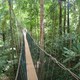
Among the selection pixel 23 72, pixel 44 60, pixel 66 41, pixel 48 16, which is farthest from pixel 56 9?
pixel 23 72

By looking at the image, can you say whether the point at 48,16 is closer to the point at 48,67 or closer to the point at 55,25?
the point at 55,25

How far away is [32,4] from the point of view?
870 centimetres

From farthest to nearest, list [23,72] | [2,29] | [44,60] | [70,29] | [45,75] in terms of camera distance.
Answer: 1. [2,29]
2. [70,29]
3. [44,60]
4. [45,75]
5. [23,72]

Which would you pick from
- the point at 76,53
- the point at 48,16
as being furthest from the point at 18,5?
the point at 76,53

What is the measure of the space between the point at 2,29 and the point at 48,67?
5.59 m

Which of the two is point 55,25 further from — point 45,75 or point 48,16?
point 45,75

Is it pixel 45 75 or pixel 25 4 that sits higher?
pixel 25 4

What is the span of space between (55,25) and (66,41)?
2057 mm

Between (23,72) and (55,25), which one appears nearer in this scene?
(23,72)

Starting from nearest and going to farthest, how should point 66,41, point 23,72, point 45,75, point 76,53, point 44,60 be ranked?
point 23,72
point 45,75
point 76,53
point 44,60
point 66,41

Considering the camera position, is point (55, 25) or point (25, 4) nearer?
point (25, 4)

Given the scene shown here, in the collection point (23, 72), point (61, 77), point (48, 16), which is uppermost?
point (48, 16)

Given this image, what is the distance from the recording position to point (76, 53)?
468 centimetres

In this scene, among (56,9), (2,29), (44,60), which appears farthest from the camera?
(2,29)
